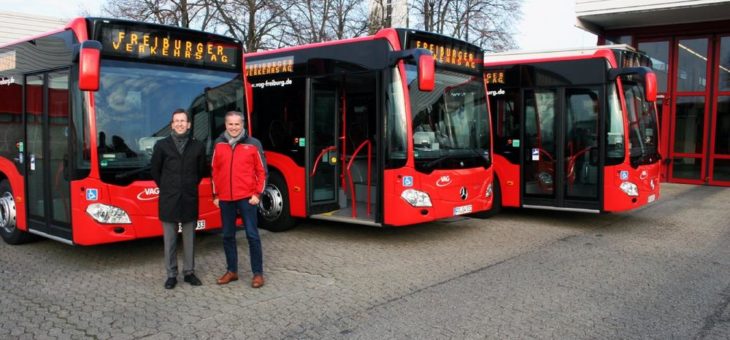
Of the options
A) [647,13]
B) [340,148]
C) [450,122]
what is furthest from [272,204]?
[647,13]

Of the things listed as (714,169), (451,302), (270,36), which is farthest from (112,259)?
(270,36)

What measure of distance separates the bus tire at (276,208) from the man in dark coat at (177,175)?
318cm

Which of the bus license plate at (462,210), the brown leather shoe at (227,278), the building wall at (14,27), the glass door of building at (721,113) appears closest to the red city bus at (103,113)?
the brown leather shoe at (227,278)

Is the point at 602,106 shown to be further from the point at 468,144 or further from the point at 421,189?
the point at 421,189

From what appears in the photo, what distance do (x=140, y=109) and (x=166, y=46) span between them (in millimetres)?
803

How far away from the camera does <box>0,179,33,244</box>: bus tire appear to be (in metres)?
7.82

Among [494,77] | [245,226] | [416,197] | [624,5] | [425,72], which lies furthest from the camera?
[624,5]

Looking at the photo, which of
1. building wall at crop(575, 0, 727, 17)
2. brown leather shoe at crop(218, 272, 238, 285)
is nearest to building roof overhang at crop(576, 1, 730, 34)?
building wall at crop(575, 0, 727, 17)

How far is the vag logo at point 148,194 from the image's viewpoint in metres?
6.46

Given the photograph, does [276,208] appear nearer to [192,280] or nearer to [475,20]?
[192,280]

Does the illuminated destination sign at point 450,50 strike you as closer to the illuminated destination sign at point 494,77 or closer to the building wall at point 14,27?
the illuminated destination sign at point 494,77

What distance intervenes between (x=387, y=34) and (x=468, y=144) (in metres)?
1.96

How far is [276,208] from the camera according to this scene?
9164 mm

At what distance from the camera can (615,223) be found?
1015cm
